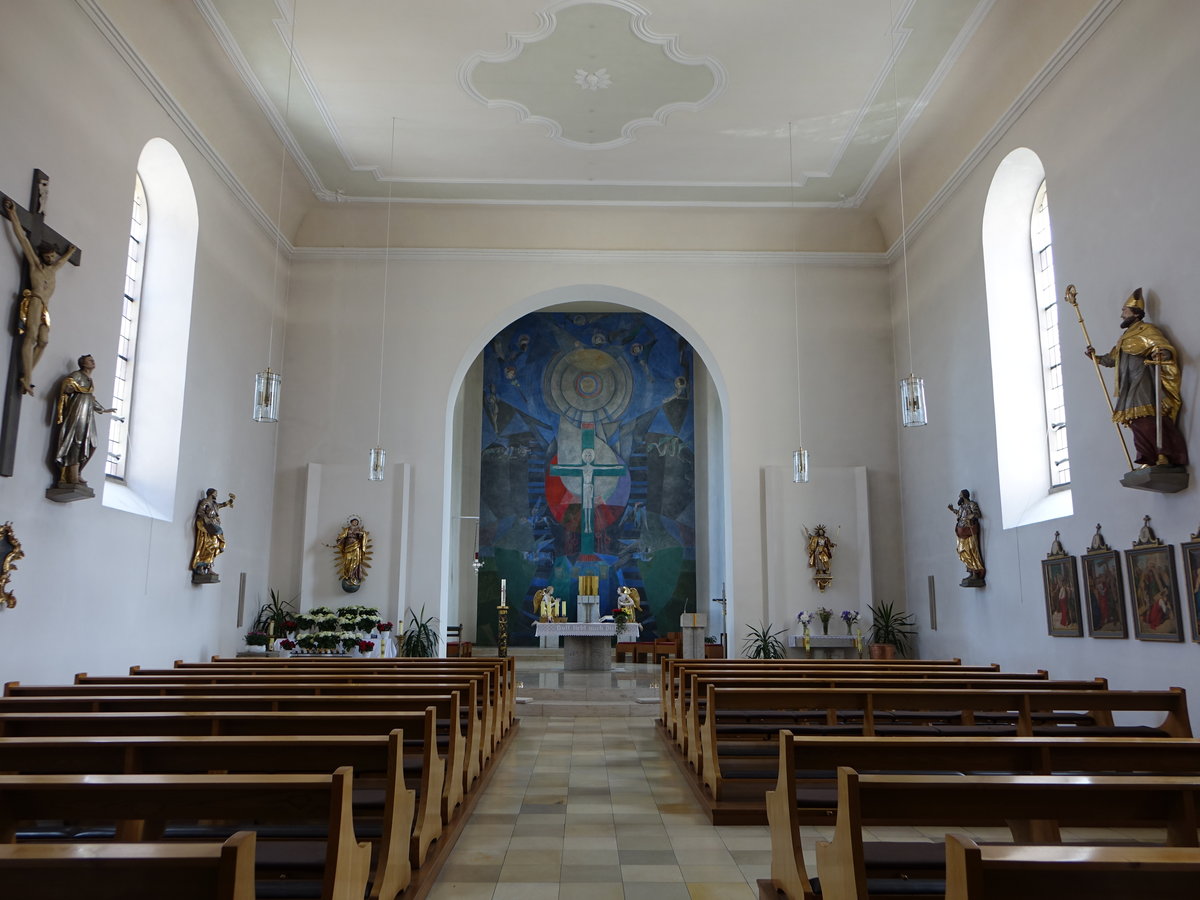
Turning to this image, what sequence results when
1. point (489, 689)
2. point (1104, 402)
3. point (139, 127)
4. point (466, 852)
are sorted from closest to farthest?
1. point (466, 852)
2. point (489, 689)
3. point (1104, 402)
4. point (139, 127)

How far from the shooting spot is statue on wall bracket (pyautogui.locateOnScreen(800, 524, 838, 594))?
501 inches

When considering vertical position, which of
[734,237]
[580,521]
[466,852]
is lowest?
[466,852]

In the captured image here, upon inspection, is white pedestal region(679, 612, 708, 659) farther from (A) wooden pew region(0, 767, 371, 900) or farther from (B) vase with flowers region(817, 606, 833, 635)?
(A) wooden pew region(0, 767, 371, 900)

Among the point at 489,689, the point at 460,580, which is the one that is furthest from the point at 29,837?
the point at 460,580

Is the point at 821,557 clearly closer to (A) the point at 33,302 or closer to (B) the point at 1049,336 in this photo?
(B) the point at 1049,336

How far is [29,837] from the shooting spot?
10.7ft

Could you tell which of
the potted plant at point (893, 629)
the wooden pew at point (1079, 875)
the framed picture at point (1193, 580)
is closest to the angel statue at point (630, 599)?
the potted plant at point (893, 629)

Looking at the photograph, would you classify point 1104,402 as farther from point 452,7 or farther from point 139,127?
point 139,127

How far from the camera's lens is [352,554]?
12.4 meters

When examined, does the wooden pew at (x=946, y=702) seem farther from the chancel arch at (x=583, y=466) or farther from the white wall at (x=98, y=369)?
the chancel arch at (x=583, y=466)

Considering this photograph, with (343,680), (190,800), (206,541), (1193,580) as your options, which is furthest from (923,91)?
(190,800)

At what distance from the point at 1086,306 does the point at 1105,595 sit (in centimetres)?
265

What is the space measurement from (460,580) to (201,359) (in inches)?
439

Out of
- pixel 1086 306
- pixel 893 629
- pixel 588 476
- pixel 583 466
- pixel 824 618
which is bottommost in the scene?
pixel 893 629
